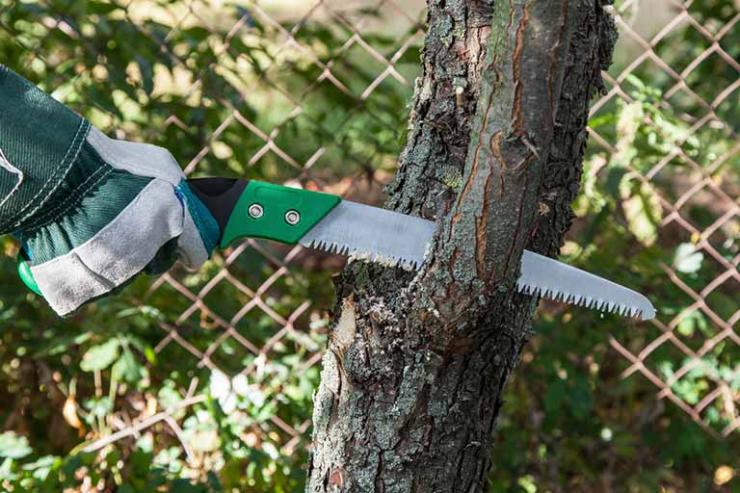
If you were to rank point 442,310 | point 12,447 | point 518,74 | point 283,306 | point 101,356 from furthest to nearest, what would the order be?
point 283,306, point 101,356, point 12,447, point 442,310, point 518,74

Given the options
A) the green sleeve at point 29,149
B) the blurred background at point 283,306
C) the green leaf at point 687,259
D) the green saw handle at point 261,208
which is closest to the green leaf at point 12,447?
the blurred background at point 283,306

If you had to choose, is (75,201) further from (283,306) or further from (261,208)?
(283,306)

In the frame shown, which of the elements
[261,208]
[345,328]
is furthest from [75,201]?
[345,328]

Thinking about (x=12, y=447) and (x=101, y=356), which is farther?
(x=101, y=356)

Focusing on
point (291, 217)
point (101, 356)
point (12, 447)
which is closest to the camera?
point (291, 217)

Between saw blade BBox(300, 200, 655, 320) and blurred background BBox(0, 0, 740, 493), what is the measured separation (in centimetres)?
96

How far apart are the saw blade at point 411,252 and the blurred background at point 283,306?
957mm

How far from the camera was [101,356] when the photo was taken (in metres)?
2.47

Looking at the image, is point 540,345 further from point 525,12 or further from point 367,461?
point 525,12

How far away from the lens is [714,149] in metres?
2.88

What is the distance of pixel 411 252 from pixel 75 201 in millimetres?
465

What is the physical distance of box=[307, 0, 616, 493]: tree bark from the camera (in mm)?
1271

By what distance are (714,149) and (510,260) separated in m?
1.86

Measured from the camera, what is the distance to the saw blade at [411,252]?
54.7 inches
